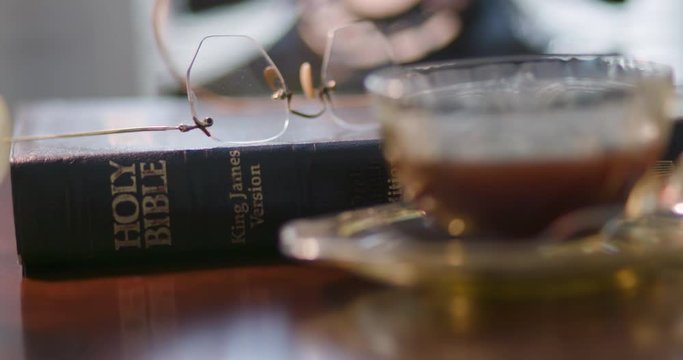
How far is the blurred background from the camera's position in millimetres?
1923

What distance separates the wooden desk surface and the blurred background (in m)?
1.36

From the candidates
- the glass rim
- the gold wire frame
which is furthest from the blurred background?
the glass rim

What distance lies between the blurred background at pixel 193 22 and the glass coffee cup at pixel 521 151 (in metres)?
1.37

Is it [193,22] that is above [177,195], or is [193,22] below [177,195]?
above

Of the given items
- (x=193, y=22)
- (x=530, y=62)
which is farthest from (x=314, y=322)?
(x=193, y=22)

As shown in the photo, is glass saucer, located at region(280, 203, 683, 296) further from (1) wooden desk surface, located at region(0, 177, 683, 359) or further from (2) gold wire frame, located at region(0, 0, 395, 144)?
(2) gold wire frame, located at region(0, 0, 395, 144)

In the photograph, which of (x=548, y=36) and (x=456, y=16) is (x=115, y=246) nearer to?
(x=456, y=16)

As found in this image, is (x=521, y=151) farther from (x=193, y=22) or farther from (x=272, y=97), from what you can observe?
(x=193, y=22)

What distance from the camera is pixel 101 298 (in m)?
0.54

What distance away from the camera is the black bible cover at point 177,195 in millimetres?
593

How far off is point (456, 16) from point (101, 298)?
1.54m

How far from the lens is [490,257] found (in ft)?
1.51

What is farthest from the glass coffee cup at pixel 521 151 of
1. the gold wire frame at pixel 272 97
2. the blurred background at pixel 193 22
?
the blurred background at pixel 193 22

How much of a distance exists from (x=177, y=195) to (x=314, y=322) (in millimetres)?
146
